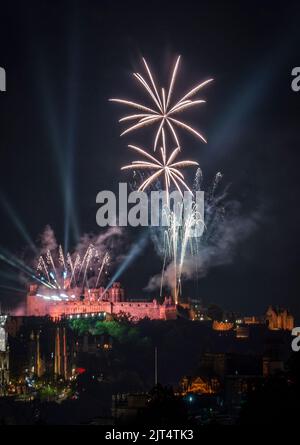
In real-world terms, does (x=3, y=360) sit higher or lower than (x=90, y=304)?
lower

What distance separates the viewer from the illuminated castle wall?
8269cm

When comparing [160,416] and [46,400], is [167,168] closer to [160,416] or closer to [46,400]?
[46,400]

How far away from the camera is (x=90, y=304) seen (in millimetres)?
82938

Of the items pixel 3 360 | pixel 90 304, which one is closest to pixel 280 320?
pixel 90 304

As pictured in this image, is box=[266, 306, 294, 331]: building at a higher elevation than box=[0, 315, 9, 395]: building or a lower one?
higher

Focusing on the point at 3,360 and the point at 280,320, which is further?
the point at 280,320

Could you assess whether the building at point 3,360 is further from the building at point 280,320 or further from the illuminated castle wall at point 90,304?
the building at point 280,320

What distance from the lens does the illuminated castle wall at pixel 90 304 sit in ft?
271

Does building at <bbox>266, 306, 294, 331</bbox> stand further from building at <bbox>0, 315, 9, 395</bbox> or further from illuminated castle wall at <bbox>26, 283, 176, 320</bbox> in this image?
building at <bbox>0, 315, 9, 395</bbox>

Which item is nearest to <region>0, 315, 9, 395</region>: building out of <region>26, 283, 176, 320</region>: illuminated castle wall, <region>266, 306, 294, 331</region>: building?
<region>26, 283, 176, 320</region>: illuminated castle wall

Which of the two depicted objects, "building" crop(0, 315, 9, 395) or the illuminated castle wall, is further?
the illuminated castle wall

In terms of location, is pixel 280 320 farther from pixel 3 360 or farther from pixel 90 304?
pixel 3 360

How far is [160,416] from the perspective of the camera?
34.2 meters
